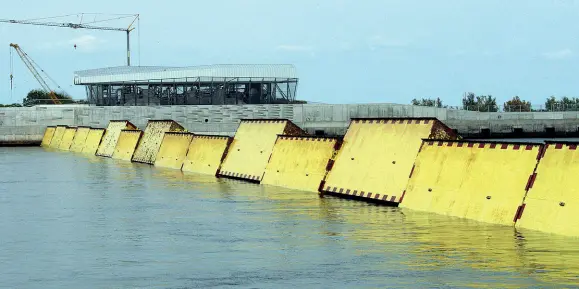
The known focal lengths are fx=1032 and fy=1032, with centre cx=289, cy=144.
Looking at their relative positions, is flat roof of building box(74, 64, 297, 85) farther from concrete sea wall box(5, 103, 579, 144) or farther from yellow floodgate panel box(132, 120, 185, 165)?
yellow floodgate panel box(132, 120, 185, 165)

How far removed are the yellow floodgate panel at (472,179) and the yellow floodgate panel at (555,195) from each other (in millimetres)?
272

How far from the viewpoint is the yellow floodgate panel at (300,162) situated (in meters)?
23.8

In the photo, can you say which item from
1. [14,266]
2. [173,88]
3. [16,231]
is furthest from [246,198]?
[173,88]

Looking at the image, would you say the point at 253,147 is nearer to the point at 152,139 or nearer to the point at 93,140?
the point at 152,139

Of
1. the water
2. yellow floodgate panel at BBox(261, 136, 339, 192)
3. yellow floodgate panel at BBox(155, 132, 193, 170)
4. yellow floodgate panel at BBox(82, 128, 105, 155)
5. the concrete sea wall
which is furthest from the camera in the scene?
the concrete sea wall

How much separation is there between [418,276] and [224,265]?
7.80 feet

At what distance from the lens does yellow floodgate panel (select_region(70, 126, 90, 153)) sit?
61100mm

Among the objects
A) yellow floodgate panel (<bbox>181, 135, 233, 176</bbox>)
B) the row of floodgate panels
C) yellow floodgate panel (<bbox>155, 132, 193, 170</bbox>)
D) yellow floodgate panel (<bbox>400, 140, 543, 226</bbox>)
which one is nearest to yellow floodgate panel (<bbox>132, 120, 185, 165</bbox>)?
yellow floodgate panel (<bbox>155, 132, 193, 170</bbox>)

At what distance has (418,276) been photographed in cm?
1109

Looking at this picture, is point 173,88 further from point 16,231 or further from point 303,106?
point 16,231

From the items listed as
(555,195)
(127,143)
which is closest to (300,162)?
(555,195)

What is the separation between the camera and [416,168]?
1930cm

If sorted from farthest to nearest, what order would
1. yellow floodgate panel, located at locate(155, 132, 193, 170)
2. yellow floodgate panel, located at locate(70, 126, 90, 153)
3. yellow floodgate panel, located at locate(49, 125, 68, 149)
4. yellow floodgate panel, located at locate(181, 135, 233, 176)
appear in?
yellow floodgate panel, located at locate(49, 125, 68, 149), yellow floodgate panel, located at locate(70, 126, 90, 153), yellow floodgate panel, located at locate(155, 132, 193, 170), yellow floodgate panel, located at locate(181, 135, 233, 176)

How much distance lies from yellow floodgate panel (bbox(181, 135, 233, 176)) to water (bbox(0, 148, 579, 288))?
9.40m
